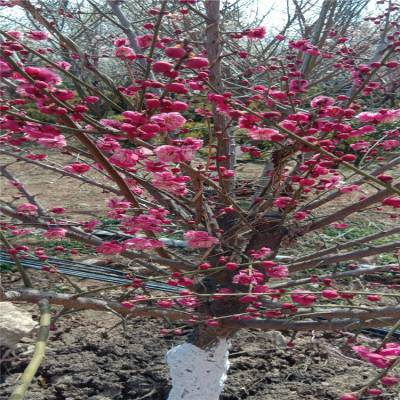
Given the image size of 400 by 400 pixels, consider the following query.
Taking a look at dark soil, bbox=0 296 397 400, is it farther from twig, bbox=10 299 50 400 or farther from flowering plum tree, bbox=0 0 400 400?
twig, bbox=10 299 50 400

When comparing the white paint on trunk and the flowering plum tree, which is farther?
the white paint on trunk

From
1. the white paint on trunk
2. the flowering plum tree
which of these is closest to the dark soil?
the white paint on trunk

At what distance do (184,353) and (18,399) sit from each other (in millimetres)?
1471

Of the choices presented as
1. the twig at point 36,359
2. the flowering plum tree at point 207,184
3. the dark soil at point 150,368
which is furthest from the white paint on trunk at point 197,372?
the twig at point 36,359

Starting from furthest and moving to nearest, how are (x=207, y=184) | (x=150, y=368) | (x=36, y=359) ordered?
(x=150, y=368) < (x=207, y=184) < (x=36, y=359)

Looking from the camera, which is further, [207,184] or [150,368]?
[150,368]

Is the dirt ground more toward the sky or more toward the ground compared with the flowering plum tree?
more toward the ground

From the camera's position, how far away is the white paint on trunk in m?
2.51

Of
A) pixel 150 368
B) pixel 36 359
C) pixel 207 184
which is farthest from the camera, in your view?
pixel 150 368

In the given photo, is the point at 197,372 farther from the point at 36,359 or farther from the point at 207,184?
the point at 36,359

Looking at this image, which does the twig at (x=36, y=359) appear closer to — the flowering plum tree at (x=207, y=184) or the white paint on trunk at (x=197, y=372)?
the flowering plum tree at (x=207, y=184)

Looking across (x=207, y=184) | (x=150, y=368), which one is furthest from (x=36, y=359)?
(x=150, y=368)

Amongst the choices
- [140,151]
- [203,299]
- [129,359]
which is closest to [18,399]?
[140,151]

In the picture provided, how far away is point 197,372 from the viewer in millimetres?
2518
